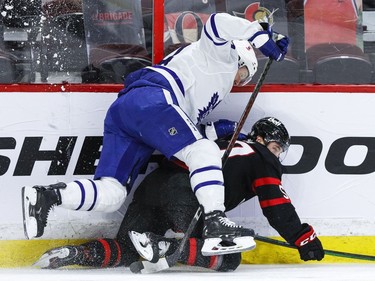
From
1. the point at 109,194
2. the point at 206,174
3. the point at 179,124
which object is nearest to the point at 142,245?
the point at 109,194

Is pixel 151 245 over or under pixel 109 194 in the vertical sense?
under

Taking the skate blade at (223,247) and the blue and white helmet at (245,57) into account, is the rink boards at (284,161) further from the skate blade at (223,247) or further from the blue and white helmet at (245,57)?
the skate blade at (223,247)

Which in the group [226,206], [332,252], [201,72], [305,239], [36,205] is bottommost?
[332,252]

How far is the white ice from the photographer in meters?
3.41

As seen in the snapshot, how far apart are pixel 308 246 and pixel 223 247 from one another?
48cm

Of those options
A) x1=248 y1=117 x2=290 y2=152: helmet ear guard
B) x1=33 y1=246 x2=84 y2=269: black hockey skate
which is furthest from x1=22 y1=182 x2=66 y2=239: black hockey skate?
x1=248 y1=117 x2=290 y2=152: helmet ear guard

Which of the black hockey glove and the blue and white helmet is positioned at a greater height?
the blue and white helmet

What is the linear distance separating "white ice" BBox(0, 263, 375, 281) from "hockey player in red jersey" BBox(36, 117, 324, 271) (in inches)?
2.3

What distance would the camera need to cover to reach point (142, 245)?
3783mm

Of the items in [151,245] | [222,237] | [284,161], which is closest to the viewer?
[222,237]

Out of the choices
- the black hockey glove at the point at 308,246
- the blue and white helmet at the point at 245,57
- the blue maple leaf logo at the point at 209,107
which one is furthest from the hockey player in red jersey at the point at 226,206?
the blue and white helmet at the point at 245,57

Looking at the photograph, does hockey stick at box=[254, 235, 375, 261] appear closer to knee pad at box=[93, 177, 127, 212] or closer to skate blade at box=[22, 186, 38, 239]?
knee pad at box=[93, 177, 127, 212]

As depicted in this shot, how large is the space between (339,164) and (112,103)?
1076 mm

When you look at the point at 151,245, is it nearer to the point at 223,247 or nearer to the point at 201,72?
the point at 223,247
